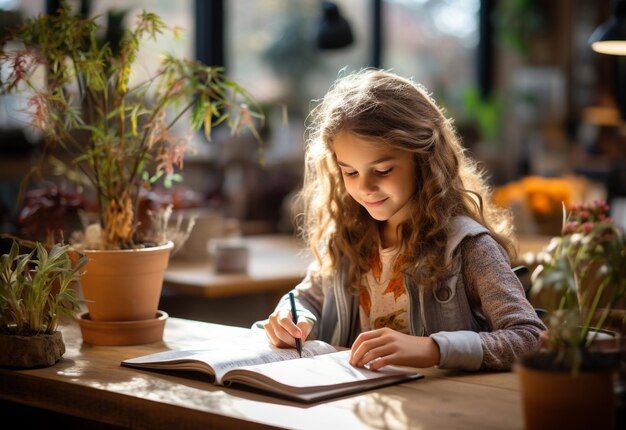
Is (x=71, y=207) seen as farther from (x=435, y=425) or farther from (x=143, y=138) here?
(x=435, y=425)

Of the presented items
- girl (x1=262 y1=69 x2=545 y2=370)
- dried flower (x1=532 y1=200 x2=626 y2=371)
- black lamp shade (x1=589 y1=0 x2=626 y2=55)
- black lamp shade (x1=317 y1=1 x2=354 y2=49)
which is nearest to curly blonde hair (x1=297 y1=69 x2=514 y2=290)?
girl (x1=262 y1=69 x2=545 y2=370)

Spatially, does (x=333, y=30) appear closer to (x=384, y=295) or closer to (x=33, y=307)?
(x=384, y=295)

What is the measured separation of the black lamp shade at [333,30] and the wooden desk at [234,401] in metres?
3.65

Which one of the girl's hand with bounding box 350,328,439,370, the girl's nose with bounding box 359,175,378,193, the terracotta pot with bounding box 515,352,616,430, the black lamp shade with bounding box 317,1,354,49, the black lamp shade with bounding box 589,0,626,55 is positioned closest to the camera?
the terracotta pot with bounding box 515,352,616,430

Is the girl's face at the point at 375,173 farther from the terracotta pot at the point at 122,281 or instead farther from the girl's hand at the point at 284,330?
the terracotta pot at the point at 122,281

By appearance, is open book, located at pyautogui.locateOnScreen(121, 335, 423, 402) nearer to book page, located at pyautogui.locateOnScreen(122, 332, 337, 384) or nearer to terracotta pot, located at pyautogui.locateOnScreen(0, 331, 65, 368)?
book page, located at pyautogui.locateOnScreen(122, 332, 337, 384)

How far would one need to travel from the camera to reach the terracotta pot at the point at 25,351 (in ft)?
5.66

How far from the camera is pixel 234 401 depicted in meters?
1.48

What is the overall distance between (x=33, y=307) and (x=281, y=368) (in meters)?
0.48

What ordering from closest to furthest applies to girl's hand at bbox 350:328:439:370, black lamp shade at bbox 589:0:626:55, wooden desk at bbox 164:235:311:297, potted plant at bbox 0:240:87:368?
girl's hand at bbox 350:328:439:370 → potted plant at bbox 0:240:87:368 → black lamp shade at bbox 589:0:626:55 → wooden desk at bbox 164:235:311:297

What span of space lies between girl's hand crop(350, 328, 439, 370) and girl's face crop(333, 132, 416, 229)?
344 millimetres

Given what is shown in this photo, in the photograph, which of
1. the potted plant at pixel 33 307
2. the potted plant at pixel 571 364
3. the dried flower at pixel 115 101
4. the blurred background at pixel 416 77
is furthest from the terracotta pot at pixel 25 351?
the blurred background at pixel 416 77

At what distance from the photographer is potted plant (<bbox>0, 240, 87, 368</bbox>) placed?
5.66ft

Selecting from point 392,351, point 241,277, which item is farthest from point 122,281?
point 241,277
